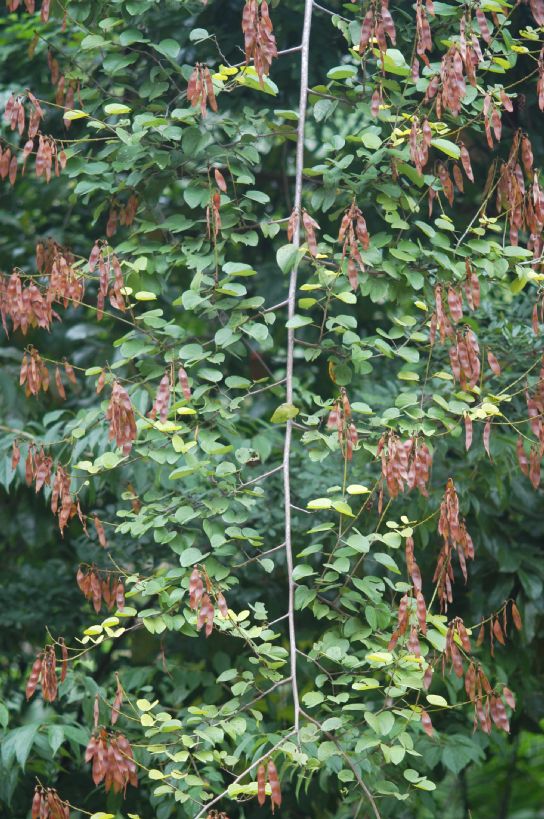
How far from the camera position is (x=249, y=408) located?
12.4 ft

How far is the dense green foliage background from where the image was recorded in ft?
8.13

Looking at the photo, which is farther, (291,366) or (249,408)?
(249,408)

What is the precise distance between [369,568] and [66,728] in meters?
0.93

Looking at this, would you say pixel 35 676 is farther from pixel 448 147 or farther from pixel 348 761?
pixel 448 147

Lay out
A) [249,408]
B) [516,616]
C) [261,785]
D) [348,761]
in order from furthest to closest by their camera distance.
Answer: [249,408] < [516,616] < [348,761] < [261,785]

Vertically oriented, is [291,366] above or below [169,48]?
Answer: below

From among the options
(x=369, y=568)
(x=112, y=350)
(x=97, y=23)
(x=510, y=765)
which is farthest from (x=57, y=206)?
(x=510, y=765)

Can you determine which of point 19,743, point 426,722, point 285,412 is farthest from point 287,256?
point 19,743

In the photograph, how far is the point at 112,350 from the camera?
11.6 ft

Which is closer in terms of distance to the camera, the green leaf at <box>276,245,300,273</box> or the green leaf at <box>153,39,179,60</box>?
the green leaf at <box>276,245,300,273</box>

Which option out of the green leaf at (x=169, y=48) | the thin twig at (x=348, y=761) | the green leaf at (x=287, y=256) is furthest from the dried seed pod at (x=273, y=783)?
the green leaf at (x=169, y=48)

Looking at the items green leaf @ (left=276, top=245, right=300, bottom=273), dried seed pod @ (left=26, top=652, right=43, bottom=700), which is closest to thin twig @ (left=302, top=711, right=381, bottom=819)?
dried seed pod @ (left=26, top=652, right=43, bottom=700)

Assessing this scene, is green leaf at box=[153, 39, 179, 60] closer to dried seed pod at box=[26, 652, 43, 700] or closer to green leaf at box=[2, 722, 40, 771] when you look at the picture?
dried seed pod at box=[26, 652, 43, 700]

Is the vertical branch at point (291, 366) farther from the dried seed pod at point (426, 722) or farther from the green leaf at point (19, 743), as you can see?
the green leaf at point (19, 743)
